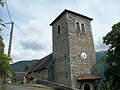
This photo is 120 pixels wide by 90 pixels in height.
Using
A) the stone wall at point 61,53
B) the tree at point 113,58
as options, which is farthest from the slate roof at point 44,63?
the tree at point 113,58

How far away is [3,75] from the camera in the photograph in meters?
11.1

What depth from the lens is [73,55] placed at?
73.2 ft

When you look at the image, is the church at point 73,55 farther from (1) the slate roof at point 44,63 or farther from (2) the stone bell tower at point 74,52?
(1) the slate roof at point 44,63

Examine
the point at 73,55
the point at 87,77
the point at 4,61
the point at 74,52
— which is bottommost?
the point at 87,77

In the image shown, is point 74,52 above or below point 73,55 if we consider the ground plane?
above

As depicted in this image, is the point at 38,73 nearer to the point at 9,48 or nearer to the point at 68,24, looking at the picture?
the point at 68,24

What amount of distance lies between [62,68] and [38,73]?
6.79 metres

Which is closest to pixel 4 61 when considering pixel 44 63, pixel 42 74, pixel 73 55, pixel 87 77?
pixel 73 55

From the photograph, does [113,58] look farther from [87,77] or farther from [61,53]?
[61,53]

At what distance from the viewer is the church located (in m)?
21.5

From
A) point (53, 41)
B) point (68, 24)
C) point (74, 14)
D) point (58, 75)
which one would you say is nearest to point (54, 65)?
point (58, 75)

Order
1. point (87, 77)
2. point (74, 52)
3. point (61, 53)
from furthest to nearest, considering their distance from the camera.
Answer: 1. point (61, 53)
2. point (74, 52)
3. point (87, 77)

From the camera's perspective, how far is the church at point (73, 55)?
21.5m

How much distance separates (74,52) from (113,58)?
17.8 feet
